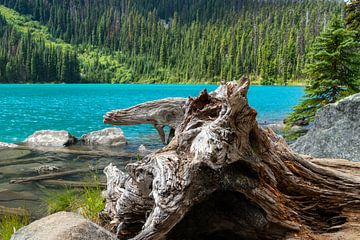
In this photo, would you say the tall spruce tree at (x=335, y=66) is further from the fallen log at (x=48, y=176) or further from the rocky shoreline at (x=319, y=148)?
the fallen log at (x=48, y=176)

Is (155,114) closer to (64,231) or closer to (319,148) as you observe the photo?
(64,231)

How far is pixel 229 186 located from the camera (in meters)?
3.94

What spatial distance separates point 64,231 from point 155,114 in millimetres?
3050

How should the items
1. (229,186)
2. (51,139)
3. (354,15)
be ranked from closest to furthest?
1. (229,186)
2. (354,15)
3. (51,139)

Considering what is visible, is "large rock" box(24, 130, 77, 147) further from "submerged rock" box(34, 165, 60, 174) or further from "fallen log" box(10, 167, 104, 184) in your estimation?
"fallen log" box(10, 167, 104, 184)

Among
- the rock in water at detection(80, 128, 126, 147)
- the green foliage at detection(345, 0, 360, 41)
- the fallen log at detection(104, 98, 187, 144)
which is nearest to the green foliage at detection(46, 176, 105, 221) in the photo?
the fallen log at detection(104, 98, 187, 144)

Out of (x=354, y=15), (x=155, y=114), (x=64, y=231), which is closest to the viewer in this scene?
(x=64, y=231)

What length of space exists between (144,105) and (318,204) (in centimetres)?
363

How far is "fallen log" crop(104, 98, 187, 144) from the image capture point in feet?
22.0

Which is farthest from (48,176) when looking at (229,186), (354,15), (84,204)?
(354,15)

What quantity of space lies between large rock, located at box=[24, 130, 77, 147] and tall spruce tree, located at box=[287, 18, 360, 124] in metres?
15.2

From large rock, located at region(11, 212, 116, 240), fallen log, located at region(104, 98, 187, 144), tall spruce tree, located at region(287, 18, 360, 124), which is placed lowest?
large rock, located at region(11, 212, 116, 240)

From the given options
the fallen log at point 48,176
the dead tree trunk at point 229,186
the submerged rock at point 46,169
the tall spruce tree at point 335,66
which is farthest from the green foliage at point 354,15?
the submerged rock at point 46,169

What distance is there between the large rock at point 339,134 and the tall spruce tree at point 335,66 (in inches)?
225
